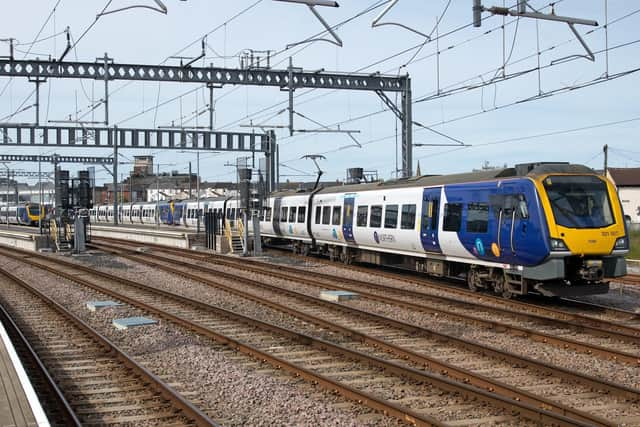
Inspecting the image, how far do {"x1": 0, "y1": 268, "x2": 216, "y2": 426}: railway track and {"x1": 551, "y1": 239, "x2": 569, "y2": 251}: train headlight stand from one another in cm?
811

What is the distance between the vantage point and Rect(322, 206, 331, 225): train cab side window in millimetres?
26325

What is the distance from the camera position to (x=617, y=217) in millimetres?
14734

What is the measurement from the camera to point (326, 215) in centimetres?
2662

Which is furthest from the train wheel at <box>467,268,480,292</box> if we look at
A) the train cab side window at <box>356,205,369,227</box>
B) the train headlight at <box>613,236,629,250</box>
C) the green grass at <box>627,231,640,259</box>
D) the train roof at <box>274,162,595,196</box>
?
the green grass at <box>627,231,640,259</box>

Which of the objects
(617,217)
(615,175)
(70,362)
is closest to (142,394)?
(70,362)

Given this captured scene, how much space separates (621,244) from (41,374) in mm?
10904

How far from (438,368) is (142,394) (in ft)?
12.1

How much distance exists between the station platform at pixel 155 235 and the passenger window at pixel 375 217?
16313mm

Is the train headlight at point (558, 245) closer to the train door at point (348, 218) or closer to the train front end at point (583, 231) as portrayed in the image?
the train front end at point (583, 231)

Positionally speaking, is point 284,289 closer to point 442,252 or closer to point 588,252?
point 442,252

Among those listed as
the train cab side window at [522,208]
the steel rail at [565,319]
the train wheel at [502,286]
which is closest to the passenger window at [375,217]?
the steel rail at [565,319]

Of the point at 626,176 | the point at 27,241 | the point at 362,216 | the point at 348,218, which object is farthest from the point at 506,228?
the point at 626,176

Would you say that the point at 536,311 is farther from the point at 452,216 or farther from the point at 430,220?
the point at 430,220

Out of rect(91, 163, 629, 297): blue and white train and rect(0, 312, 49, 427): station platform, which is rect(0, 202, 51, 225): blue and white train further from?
rect(0, 312, 49, 427): station platform
